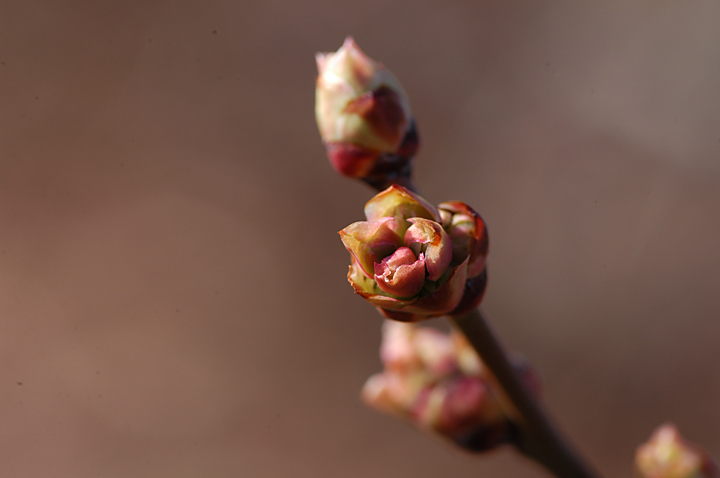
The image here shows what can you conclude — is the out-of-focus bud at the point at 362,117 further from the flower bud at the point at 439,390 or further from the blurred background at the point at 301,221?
the blurred background at the point at 301,221

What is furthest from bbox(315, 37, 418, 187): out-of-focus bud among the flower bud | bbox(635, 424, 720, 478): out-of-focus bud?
bbox(635, 424, 720, 478): out-of-focus bud

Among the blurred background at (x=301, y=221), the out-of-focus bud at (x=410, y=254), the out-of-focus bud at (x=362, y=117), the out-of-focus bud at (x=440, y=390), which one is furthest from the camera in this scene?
the blurred background at (x=301, y=221)

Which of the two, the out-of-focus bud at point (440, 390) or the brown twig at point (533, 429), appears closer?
the brown twig at point (533, 429)

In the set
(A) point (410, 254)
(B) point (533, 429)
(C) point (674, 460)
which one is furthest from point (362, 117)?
(C) point (674, 460)

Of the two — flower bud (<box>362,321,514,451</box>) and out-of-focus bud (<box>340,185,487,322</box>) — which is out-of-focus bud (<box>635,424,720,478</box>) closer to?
flower bud (<box>362,321,514,451</box>)

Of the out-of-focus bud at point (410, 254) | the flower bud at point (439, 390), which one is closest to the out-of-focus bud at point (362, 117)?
the out-of-focus bud at point (410, 254)

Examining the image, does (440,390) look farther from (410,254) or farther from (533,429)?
(410,254)
